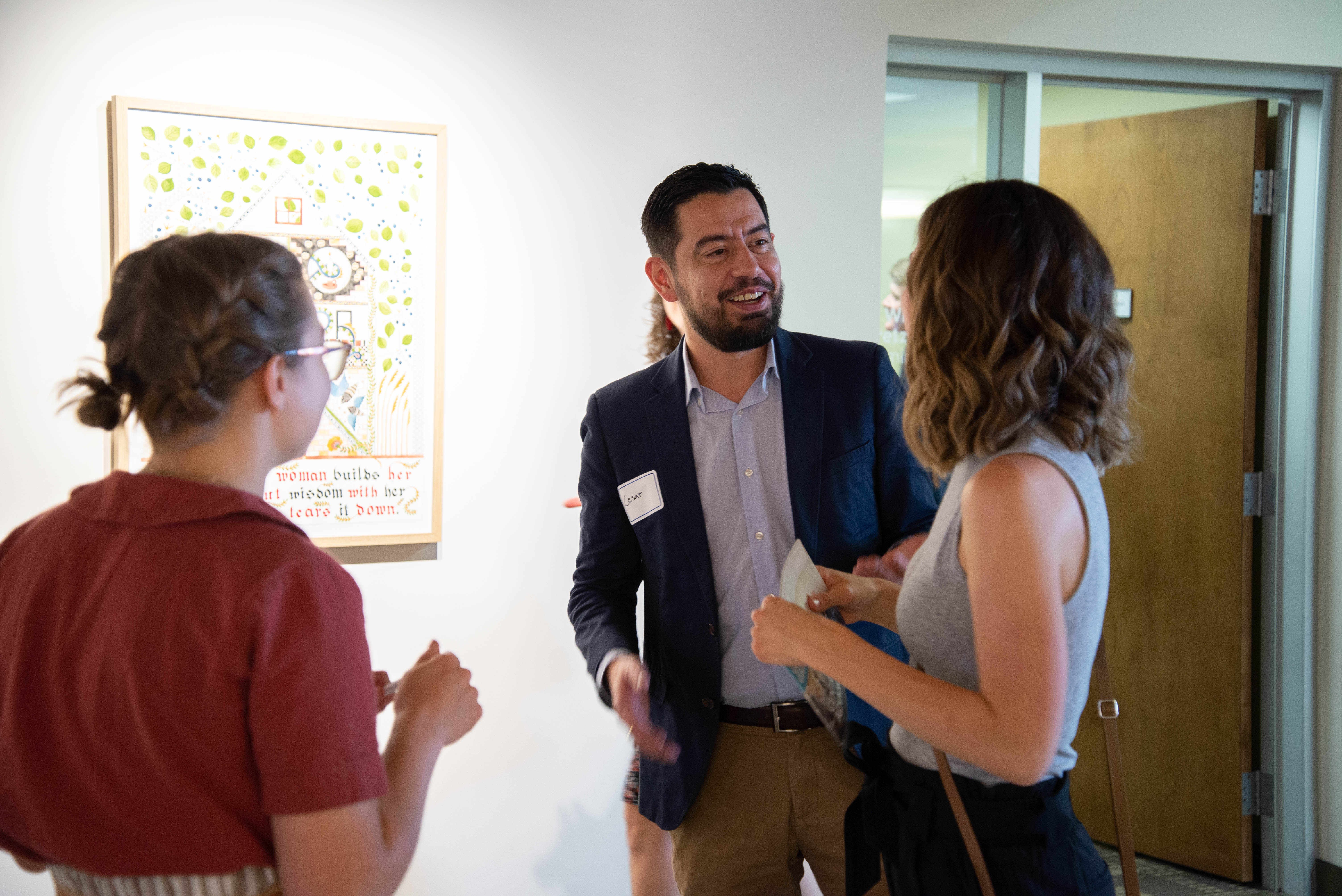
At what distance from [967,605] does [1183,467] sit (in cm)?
278

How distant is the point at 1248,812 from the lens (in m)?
3.40

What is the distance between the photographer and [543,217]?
2703mm

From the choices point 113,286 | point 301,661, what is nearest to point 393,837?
point 301,661

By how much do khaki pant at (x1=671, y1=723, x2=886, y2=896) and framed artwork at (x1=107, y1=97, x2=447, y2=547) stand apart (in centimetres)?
118

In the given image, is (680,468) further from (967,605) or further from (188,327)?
(188,327)

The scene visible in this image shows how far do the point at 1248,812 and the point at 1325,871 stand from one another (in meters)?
0.27

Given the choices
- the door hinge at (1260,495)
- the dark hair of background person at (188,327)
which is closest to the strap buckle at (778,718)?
the dark hair of background person at (188,327)

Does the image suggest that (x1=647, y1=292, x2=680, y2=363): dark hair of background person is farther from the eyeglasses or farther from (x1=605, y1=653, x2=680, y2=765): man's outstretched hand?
the eyeglasses

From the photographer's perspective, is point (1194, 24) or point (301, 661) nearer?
point (301, 661)

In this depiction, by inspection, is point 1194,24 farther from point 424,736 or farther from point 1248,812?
point 424,736

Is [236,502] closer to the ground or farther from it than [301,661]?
farther from it

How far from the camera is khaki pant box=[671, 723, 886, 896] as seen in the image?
176 centimetres

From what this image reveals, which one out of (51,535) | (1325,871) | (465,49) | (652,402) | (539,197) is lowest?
(1325,871)

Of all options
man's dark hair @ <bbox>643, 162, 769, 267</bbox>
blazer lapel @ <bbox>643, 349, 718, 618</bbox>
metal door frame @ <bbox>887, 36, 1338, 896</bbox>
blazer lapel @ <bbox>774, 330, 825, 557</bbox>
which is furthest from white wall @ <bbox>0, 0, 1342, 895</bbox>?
blazer lapel @ <bbox>774, 330, 825, 557</bbox>
